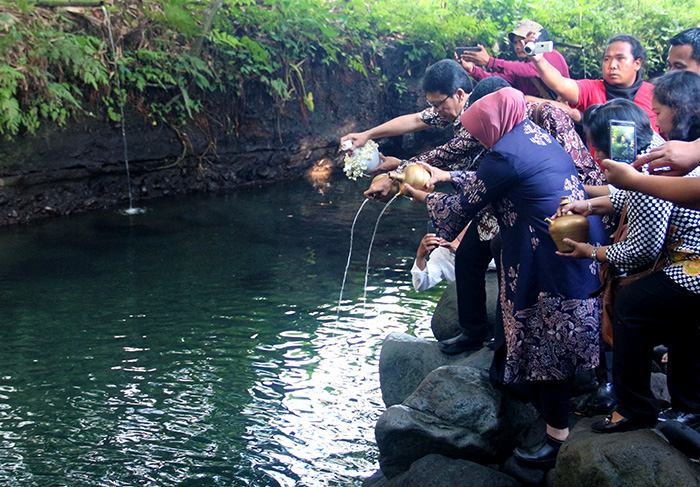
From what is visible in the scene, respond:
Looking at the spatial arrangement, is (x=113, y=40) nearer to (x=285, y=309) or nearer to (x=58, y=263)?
(x=58, y=263)

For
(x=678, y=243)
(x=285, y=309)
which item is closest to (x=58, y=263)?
(x=285, y=309)

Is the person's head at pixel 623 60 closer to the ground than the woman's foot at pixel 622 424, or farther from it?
farther from it

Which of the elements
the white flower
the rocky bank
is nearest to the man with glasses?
the white flower

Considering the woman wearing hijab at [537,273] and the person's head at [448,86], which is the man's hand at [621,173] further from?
the person's head at [448,86]

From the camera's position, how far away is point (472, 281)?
4.34 meters

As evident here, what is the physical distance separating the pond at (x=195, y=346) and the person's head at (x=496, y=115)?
6.46 ft

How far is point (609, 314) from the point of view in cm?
336

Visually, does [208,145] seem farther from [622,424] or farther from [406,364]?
[622,424]

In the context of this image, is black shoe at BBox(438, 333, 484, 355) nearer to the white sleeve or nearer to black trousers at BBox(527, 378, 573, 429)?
the white sleeve

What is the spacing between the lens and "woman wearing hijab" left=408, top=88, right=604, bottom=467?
11.2 ft

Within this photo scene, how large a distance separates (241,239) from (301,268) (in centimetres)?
137

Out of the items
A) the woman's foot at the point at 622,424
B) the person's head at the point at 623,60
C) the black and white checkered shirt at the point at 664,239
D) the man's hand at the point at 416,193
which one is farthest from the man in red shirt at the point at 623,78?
the woman's foot at the point at 622,424

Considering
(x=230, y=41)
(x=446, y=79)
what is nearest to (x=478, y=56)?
(x=446, y=79)

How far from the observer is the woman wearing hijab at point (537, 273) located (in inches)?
134
